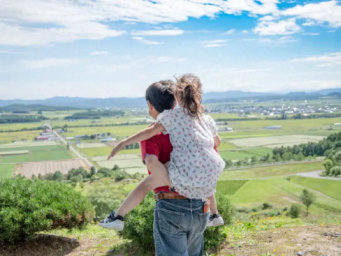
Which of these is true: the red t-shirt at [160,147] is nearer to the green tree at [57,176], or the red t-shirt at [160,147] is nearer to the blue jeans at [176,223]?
the blue jeans at [176,223]

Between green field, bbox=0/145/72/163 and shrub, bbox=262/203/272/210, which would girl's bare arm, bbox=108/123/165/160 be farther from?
green field, bbox=0/145/72/163

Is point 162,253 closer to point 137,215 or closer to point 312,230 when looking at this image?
point 137,215

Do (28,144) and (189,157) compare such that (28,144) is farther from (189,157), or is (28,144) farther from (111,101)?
(111,101)

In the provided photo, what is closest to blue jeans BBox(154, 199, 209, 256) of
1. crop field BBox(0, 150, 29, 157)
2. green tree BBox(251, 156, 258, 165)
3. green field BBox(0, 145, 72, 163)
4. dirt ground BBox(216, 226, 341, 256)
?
dirt ground BBox(216, 226, 341, 256)

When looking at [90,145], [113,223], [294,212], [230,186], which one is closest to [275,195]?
[230,186]

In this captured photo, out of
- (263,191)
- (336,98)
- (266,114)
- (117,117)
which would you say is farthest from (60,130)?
(336,98)

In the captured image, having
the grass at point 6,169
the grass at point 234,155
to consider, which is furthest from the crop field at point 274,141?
the grass at point 6,169

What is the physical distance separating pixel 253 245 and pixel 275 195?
107 ft

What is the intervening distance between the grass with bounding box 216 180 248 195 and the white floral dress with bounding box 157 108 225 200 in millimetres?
35742

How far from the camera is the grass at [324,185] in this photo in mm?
34031

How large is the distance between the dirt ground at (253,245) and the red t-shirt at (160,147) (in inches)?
111

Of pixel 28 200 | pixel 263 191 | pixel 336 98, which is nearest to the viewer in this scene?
pixel 28 200

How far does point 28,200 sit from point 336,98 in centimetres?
13541

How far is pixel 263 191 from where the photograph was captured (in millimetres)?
37844
